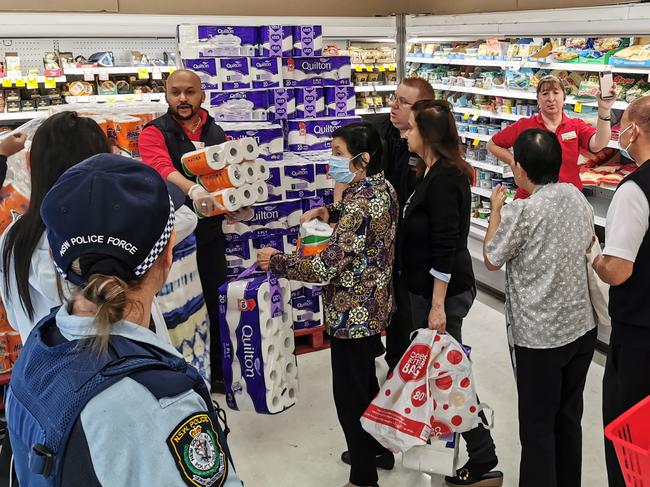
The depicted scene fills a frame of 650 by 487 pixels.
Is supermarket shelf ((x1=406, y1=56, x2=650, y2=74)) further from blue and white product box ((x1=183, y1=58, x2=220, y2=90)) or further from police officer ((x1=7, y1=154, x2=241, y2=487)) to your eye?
police officer ((x1=7, y1=154, x2=241, y2=487))

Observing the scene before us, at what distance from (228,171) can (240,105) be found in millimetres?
995

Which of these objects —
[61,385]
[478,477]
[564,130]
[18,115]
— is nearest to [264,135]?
[564,130]

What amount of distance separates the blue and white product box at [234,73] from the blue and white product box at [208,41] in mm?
59

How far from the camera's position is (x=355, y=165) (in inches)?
105

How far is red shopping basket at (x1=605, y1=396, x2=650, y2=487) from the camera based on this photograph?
1404 mm

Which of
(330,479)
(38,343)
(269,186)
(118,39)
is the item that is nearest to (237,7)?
(118,39)

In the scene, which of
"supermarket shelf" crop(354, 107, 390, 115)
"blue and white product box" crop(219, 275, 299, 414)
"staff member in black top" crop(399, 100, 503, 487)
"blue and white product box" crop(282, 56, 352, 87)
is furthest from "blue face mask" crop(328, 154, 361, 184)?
"supermarket shelf" crop(354, 107, 390, 115)

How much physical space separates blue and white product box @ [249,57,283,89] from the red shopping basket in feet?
10.2

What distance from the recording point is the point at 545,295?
8.04 feet

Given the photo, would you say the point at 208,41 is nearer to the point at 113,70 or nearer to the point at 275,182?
the point at 275,182

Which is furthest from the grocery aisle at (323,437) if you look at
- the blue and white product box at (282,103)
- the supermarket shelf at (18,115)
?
the supermarket shelf at (18,115)

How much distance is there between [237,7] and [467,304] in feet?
18.2

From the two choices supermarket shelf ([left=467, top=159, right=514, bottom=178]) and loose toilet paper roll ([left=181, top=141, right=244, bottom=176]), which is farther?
supermarket shelf ([left=467, top=159, right=514, bottom=178])

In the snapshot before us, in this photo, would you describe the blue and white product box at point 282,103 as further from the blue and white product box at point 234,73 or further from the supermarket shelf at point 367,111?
the supermarket shelf at point 367,111
